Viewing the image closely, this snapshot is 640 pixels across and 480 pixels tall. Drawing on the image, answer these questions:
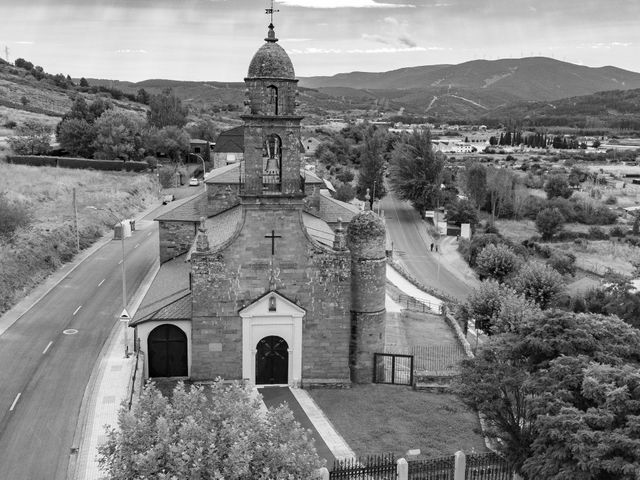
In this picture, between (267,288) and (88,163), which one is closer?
(267,288)

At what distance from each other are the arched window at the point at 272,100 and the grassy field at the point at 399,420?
13.2 metres

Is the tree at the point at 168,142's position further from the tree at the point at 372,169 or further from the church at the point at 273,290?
the church at the point at 273,290

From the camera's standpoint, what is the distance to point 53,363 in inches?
1266

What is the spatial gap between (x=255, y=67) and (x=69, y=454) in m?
17.9

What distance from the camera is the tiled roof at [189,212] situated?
41.7 metres

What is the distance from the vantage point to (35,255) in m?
48.2

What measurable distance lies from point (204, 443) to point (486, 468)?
1157 cm

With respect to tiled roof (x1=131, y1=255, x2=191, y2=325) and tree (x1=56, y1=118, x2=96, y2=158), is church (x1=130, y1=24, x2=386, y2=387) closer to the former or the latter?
tiled roof (x1=131, y1=255, x2=191, y2=325)

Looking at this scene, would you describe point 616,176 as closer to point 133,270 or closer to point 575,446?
point 133,270

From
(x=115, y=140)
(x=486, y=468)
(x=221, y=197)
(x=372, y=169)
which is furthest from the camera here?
(x=372, y=169)

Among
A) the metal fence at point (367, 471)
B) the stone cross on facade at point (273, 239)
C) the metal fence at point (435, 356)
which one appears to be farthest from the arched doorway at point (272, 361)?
Result: the metal fence at point (367, 471)

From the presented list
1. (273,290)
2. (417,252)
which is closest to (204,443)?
(273,290)

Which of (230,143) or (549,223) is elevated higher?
(230,143)

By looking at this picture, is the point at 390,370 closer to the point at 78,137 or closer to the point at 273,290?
the point at 273,290
